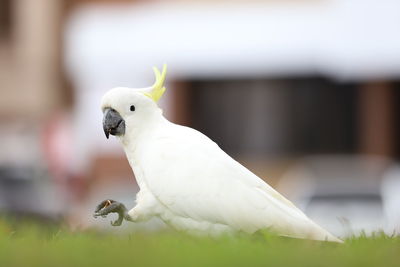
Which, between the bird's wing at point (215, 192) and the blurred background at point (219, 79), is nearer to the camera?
the bird's wing at point (215, 192)

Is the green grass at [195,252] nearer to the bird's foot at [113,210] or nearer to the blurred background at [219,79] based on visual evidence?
the bird's foot at [113,210]

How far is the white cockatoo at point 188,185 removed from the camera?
4.76 metres

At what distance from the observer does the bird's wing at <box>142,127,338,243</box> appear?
4750 millimetres

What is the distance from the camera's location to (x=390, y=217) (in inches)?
514

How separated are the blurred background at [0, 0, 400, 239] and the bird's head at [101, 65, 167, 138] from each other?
1513 centimetres

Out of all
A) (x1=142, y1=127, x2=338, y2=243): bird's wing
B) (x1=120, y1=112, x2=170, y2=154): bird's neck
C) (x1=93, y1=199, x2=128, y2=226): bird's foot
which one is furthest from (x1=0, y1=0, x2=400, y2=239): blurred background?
(x1=142, y1=127, x2=338, y2=243): bird's wing

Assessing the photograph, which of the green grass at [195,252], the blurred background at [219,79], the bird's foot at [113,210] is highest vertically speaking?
the blurred background at [219,79]

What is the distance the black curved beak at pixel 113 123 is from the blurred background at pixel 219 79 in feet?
49.6

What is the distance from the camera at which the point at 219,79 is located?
24500 mm

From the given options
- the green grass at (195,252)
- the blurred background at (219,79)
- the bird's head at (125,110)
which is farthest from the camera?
the blurred background at (219,79)

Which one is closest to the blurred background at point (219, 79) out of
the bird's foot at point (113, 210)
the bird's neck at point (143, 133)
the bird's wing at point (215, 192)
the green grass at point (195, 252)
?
the bird's neck at point (143, 133)

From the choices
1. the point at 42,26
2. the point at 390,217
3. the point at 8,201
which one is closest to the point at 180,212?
the point at 390,217

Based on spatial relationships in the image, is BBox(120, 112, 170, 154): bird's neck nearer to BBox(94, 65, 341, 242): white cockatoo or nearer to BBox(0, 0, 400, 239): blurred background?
BBox(94, 65, 341, 242): white cockatoo

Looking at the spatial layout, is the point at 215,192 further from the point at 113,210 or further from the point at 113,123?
the point at 113,123
